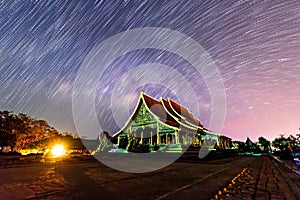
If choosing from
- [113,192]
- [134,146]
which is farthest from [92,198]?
[134,146]

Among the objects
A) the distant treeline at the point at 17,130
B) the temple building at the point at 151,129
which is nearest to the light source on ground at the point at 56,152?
Result: the temple building at the point at 151,129

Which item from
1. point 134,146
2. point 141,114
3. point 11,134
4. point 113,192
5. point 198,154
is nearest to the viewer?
point 113,192

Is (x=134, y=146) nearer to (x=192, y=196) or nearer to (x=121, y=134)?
(x=121, y=134)

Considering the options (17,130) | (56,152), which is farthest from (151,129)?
(17,130)

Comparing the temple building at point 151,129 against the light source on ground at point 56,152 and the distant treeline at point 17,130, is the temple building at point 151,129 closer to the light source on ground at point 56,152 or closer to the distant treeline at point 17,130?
the light source on ground at point 56,152

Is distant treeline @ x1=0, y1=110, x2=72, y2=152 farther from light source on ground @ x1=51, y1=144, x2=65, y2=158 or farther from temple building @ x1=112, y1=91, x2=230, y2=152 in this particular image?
temple building @ x1=112, y1=91, x2=230, y2=152

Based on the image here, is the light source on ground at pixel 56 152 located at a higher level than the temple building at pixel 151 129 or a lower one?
lower

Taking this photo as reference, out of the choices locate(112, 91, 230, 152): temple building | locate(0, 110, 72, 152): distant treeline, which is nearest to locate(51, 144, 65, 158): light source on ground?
Result: locate(112, 91, 230, 152): temple building

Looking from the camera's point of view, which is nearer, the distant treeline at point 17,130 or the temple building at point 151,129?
the temple building at point 151,129

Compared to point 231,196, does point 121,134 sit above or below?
above

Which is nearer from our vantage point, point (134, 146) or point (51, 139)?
point (134, 146)

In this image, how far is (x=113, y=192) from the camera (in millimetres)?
5391

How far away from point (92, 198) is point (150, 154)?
16655 mm

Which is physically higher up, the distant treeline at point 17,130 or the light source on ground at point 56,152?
the distant treeline at point 17,130
